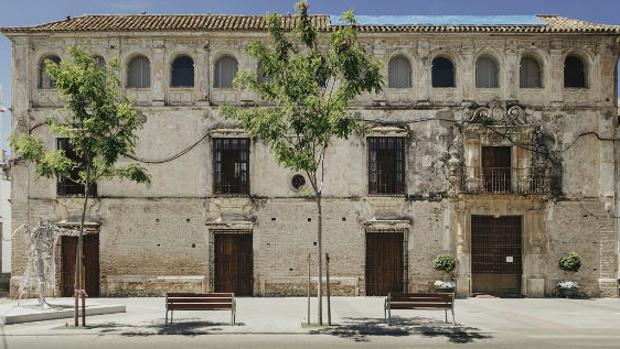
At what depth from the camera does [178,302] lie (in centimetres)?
1574

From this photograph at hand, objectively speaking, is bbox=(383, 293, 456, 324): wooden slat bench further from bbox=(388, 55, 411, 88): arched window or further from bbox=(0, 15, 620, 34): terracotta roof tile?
bbox=(0, 15, 620, 34): terracotta roof tile

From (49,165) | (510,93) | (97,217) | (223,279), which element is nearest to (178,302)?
(49,165)

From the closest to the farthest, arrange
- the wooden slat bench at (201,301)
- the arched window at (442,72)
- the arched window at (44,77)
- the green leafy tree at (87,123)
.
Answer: the green leafy tree at (87,123)
the wooden slat bench at (201,301)
the arched window at (44,77)
the arched window at (442,72)

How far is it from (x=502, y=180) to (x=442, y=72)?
15.6 ft

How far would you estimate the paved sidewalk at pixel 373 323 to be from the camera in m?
14.8

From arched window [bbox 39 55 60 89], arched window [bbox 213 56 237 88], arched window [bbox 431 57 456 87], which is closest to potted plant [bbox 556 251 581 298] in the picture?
arched window [bbox 431 57 456 87]

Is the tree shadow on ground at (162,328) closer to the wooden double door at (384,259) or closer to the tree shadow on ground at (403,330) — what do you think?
the tree shadow on ground at (403,330)

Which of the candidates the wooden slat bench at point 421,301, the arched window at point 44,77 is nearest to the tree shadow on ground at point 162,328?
the wooden slat bench at point 421,301

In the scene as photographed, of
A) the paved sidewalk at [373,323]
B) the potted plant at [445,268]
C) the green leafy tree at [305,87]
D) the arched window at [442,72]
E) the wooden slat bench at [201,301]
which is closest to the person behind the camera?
the paved sidewalk at [373,323]

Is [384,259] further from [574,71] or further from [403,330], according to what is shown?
[574,71]

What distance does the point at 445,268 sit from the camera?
22188 mm

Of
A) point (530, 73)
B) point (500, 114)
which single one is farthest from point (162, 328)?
point (530, 73)

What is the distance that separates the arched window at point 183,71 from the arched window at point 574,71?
14581 mm

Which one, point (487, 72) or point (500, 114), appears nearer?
point (500, 114)
